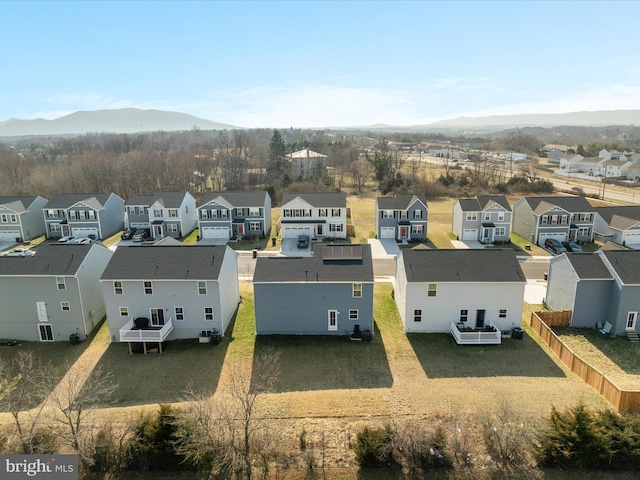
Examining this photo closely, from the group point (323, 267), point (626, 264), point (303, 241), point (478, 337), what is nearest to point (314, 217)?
point (303, 241)

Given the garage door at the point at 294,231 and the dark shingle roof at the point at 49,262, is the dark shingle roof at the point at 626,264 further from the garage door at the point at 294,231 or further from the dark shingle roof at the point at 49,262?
the dark shingle roof at the point at 49,262

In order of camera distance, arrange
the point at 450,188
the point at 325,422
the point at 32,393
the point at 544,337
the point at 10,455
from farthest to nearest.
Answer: the point at 450,188, the point at 544,337, the point at 32,393, the point at 325,422, the point at 10,455

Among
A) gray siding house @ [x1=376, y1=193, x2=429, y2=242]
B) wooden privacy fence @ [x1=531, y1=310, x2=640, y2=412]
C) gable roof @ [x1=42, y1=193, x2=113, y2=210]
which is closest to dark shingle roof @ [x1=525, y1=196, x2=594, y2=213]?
gray siding house @ [x1=376, y1=193, x2=429, y2=242]

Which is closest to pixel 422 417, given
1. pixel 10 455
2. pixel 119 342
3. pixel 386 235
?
pixel 10 455

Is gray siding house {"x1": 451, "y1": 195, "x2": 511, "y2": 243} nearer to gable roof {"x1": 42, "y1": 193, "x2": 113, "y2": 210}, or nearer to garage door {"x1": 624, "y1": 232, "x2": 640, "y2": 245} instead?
garage door {"x1": 624, "y1": 232, "x2": 640, "y2": 245}

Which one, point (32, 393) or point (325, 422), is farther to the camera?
point (32, 393)

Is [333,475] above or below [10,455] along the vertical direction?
below

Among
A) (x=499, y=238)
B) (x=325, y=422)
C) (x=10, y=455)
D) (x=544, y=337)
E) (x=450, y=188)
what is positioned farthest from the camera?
(x=450, y=188)

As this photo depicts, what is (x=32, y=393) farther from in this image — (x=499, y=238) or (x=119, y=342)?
(x=499, y=238)
